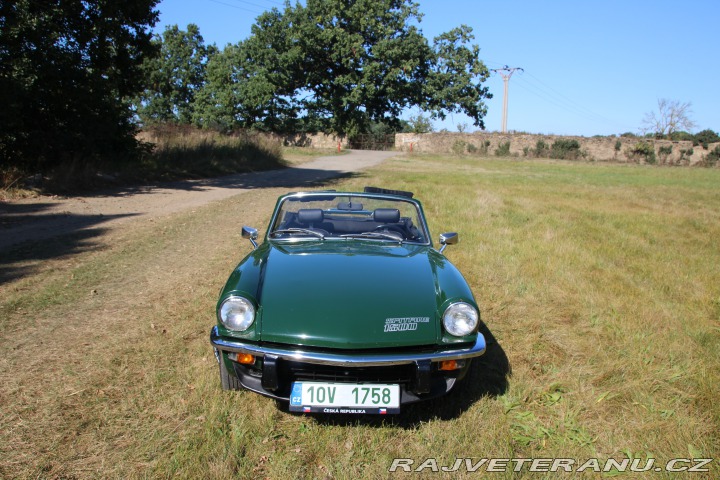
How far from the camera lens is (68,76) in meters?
12.2

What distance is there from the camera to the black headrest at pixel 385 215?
4.46 meters

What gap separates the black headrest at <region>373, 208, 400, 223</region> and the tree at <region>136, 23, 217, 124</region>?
56024 millimetres

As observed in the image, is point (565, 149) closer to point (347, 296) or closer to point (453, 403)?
point (453, 403)

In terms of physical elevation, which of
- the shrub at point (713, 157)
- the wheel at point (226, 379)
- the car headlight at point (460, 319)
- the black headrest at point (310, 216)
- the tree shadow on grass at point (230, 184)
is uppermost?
the shrub at point (713, 157)

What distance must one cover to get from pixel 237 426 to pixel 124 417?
2.12ft

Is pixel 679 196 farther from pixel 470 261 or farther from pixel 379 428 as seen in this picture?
pixel 379 428

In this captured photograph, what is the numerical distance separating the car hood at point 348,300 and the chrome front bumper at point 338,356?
0.16 feet

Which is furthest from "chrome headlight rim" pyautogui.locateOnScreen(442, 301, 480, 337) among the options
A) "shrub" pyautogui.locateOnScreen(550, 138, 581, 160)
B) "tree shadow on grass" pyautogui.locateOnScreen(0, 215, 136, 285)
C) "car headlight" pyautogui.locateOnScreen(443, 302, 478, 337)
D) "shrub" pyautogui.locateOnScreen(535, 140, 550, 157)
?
"shrub" pyautogui.locateOnScreen(535, 140, 550, 157)

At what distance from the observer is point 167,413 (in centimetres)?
295

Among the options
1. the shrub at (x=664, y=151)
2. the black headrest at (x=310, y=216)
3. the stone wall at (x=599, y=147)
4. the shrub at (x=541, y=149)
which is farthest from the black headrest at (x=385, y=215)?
the shrub at (x=664, y=151)

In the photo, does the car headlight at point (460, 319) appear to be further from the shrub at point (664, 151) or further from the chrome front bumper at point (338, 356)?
the shrub at point (664, 151)

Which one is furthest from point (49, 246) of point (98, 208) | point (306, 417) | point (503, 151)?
point (503, 151)

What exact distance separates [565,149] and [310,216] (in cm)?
5316

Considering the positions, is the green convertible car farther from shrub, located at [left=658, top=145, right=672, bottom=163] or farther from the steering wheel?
shrub, located at [left=658, top=145, right=672, bottom=163]
